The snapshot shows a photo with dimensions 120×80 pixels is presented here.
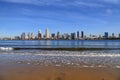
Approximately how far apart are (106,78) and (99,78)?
291mm

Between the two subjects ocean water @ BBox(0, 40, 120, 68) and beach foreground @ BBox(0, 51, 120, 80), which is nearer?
beach foreground @ BBox(0, 51, 120, 80)

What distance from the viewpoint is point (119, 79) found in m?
9.88

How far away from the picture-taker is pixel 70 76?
1084 cm

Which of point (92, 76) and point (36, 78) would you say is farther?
point (92, 76)

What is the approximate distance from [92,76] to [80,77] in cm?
59

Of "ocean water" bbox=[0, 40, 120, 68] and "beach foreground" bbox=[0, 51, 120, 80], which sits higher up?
"beach foreground" bbox=[0, 51, 120, 80]

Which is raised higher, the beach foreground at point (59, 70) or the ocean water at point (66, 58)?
the beach foreground at point (59, 70)

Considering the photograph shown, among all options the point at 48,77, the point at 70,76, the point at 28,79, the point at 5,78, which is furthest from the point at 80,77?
the point at 5,78

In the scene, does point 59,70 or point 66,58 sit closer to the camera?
point 59,70

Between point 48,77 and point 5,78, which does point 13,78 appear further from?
point 48,77

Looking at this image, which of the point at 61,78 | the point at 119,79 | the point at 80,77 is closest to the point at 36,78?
the point at 61,78

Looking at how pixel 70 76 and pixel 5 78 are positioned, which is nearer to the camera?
pixel 5 78

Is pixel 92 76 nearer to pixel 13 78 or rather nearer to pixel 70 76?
pixel 70 76

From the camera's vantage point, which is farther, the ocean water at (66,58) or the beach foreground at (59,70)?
the ocean water at (66,58)
